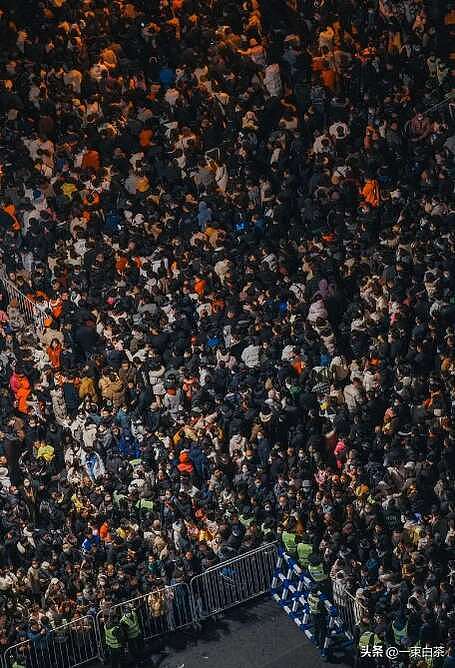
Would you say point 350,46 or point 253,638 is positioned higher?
point 350,46

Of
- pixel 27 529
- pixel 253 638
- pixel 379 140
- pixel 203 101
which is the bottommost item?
pixel 253 638

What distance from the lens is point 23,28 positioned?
102 ft

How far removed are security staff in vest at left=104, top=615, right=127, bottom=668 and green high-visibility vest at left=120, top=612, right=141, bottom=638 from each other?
12 centimetres

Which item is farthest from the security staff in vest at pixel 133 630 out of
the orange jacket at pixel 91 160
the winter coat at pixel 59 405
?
the orange jacket at pixel 91 160

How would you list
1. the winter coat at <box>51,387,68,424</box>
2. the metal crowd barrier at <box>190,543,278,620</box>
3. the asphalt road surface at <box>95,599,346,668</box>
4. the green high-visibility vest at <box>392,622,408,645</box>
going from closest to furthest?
1. the green high-visibility vest at <box>392,622,408,645</box>
2. the asphalt road surface at <box>95,599,346,668</box>
3. the metal crowd barrier at <box>190,543,278,620</box>
4. the winter coat at <box>51,387,68,424</box>

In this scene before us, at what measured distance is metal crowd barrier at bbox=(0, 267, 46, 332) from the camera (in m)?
28.9

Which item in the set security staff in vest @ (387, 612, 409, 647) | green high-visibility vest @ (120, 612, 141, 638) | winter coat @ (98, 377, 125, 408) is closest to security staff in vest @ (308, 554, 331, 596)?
security staff in vest @ (387, 612, 409, 647)

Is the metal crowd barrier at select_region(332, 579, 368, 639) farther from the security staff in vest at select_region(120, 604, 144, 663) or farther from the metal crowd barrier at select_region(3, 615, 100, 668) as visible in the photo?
the metal crowd barrier at select_region(3, 615, 100, 668)

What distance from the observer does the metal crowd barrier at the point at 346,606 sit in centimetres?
2256

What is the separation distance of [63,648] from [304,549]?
4537 millimetres

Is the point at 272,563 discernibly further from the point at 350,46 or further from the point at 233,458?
the point at 350,46

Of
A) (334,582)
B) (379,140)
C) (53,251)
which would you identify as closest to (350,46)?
(379,140)

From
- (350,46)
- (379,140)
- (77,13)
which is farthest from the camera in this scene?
(77,13)

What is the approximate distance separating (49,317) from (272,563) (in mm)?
7221
